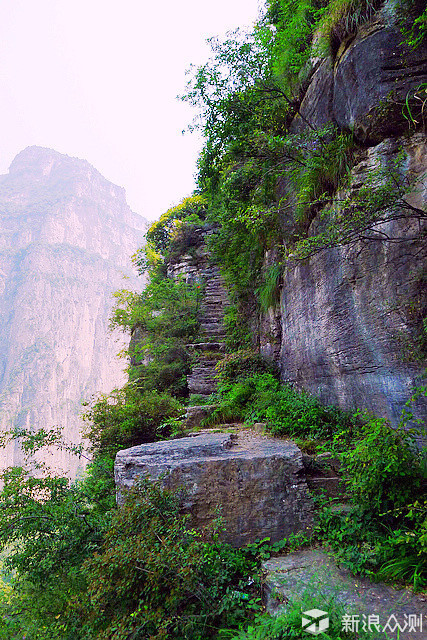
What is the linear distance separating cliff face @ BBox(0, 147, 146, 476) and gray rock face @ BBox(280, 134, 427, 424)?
5958 cm

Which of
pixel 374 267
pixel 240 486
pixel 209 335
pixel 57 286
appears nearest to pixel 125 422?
pixel 240 486

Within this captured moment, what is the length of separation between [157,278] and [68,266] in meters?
94.6

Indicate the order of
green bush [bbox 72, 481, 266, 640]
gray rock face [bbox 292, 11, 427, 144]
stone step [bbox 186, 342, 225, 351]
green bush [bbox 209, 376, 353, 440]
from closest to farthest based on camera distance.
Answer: green bush [bbox 72, 481, 266, 640], gray rock face [bbox 292, 11, 427, 144], green bush [bbox 209, 376, 353, 440], stone step [bbox 186, 342, 225, 351]

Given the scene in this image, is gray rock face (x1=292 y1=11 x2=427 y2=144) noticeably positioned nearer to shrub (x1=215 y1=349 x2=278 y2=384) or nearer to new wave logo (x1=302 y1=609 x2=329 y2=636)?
shrub (x1=215 y1=349 x2=278 y2=384)

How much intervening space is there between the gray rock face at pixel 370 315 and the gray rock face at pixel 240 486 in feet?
3.97

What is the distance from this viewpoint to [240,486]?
3.51 meters

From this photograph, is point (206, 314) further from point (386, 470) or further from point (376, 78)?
point (386, 470)

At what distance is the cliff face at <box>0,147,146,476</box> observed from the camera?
73.9 metres

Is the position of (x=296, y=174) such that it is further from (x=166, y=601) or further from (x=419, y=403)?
(x=166, y=601)

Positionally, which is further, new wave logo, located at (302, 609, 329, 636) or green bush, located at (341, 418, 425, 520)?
green bush, located at (341, 418, 425, 520)

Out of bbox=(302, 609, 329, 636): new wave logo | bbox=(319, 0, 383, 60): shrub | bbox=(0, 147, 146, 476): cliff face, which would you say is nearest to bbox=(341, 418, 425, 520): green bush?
bbox=(302, 609, 329, 636): new wave logo

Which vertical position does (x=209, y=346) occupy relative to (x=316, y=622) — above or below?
above

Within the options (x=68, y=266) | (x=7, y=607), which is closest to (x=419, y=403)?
(x=7, y=607)

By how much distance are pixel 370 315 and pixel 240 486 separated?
2.39 metres
